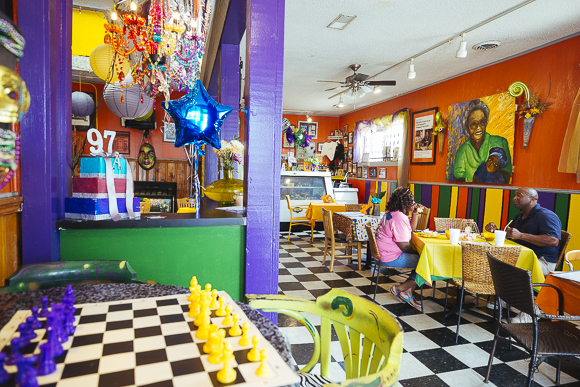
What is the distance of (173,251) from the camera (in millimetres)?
2098

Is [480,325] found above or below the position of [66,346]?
below

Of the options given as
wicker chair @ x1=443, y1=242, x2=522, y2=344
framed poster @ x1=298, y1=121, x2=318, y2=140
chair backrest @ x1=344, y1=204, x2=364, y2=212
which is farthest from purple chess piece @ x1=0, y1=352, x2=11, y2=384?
framed poster @ x1=298, y1=121, x2=318, y2=140

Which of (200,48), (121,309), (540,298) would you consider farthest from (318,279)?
(121,309)

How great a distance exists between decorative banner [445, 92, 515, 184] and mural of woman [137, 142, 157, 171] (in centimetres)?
692

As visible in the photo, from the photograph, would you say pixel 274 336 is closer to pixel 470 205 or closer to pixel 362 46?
pixel 362 46

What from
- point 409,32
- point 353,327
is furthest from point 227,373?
point 409,32

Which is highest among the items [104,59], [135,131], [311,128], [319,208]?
[311,128]

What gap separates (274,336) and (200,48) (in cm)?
244

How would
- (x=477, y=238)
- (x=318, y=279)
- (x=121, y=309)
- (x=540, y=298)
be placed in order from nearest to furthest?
(x=121, y=309) < (x=540, y=298) < (x=477, y=238) < (x=318, y=279)

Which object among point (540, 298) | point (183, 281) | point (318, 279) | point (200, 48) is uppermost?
point (200, 48)

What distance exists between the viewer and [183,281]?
2133 millimetres

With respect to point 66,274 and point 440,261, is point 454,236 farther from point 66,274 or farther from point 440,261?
point 66,274

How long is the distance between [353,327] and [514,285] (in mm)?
1481

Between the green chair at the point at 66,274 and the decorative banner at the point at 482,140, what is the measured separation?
19.8 feet
